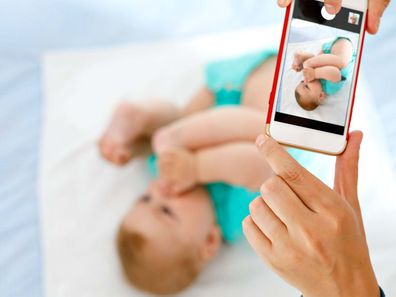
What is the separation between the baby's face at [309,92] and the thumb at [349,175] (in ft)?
0.22

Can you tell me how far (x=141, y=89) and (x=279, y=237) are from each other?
0.67m

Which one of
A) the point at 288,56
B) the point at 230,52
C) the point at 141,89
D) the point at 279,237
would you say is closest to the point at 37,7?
the point at 141,89

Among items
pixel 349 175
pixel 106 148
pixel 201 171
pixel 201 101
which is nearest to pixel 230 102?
pixel 201 101

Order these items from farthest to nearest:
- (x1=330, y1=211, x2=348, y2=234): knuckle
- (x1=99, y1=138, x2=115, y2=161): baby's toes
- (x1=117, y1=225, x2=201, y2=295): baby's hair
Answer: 1. (x1=99, y1=138, x2=115, y2=161): baby's toes
2. (x1=117, y1=225, x2=201, y2=295): baby's hair
3. (x1=330, y1=211, x2=348, y2=234): knuckle

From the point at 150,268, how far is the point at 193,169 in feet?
0.65

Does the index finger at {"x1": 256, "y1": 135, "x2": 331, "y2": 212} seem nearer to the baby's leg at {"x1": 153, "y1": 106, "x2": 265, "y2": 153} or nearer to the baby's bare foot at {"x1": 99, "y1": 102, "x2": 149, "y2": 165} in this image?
the baby's leg at {"x1": 153, "y1": 106, "x2": 265, "y2": 153}

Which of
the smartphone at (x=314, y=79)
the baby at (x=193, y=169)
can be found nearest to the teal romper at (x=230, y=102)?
the baby at (x=193, y=169)

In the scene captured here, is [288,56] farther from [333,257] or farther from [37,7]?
[37,7]

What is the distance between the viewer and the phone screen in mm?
623

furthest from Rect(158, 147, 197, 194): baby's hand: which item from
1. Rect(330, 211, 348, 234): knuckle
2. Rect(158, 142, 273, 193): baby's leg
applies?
Rect(330, 211, 348, 234): knuckle

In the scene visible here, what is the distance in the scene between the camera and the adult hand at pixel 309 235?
52cm

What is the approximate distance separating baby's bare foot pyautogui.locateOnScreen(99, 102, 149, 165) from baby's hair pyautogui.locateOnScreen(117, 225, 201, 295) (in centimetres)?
17

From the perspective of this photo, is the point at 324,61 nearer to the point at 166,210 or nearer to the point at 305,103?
the point at 305,103

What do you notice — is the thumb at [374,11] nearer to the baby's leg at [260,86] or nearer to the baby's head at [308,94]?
the baby's head at [308,94]
